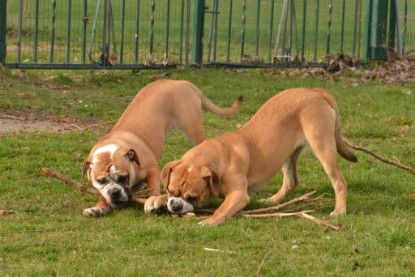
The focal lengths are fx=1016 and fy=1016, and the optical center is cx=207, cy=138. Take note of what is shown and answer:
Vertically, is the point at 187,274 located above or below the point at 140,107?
below

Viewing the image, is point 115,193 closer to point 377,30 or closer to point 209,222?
→ point 209,222

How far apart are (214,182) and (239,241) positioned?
0.93 m

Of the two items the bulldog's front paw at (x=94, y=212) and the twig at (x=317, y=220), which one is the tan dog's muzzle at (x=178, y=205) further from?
the twig at (x=317, y=220)

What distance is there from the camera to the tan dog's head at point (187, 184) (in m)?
8.47

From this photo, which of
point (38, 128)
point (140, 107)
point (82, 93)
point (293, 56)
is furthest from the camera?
point (293, 56)

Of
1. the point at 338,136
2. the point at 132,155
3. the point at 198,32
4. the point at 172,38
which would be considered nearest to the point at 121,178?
the point at 132,155

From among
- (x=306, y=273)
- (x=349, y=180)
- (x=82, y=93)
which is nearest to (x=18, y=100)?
(x=82, y=93)

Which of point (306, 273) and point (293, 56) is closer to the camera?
point (306, 273)

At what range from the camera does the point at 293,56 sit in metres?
19.0

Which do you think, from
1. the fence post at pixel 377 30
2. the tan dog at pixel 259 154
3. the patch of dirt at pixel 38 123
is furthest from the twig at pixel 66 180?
the fence post at pixel 377 30

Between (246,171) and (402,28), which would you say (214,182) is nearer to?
(246,171)

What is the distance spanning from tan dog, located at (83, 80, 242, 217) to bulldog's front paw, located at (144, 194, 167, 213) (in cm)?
29

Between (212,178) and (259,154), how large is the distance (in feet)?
2.38

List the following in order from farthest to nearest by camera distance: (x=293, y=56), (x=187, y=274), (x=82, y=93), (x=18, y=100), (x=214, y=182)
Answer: (x=293, y=56) → (x=82, y=93) → (x=18, y=100) → (x=214, y=182) → (x=187, y=274)
